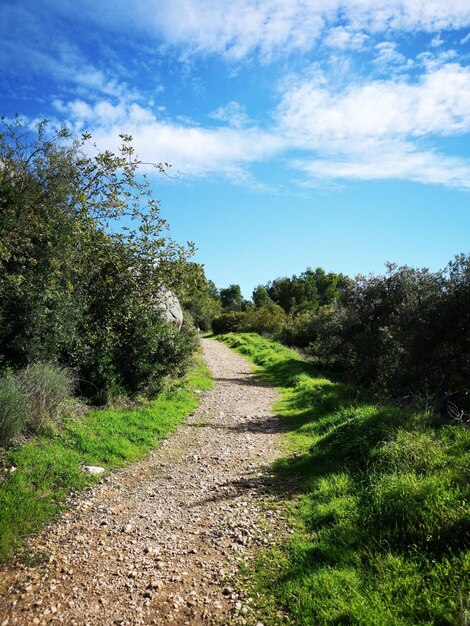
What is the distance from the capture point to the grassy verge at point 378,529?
346 centimetres

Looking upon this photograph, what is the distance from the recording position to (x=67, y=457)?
21.7 feet

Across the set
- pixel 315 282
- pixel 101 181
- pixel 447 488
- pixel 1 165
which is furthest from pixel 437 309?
pixel 315 282

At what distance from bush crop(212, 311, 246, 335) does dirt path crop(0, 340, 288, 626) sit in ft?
137

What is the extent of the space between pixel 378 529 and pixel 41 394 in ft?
21.8

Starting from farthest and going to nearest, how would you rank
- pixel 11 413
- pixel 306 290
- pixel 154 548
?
pixel 306 290 < pixel 11 413 < pixel 154 548

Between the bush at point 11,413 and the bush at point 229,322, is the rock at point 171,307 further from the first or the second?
the bush at point 229,322

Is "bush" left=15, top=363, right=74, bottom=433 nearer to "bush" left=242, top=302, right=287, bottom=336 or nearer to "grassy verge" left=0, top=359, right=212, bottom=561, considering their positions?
"grassy verge" left=0, top=359, right=212, bottom=561

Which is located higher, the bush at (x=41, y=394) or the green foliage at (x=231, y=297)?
the green foliage at (x=231, y=297)

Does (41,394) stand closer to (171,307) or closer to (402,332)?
(171,307)

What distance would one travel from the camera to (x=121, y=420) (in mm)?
9102

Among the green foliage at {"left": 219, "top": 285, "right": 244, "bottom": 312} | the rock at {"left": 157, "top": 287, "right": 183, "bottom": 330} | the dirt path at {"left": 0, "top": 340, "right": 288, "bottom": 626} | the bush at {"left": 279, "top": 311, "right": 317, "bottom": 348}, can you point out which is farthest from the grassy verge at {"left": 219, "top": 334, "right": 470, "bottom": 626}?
the green foliage at {"left": 219, "top": 285, "right": 244, "bottom": 312}

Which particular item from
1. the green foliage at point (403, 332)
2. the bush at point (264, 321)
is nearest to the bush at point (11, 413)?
the green foliage at point (403, 332)

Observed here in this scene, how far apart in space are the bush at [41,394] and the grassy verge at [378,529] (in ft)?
16.2

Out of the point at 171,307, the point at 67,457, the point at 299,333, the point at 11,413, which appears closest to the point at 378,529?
the point at 67,457
